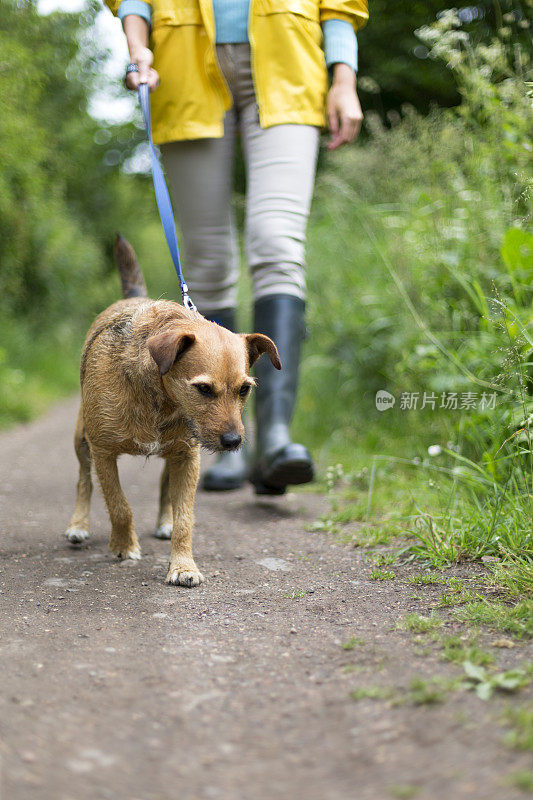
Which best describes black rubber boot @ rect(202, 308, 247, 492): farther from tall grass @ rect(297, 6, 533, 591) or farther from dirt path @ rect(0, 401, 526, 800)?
dirt path @ rect(0, 401, 526, 800)

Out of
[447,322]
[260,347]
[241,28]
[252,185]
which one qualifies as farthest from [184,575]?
[241,28]

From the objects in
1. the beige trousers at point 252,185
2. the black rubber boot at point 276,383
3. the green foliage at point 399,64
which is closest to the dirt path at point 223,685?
the black rubber boot at point 276,383

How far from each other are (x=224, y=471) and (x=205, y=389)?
150cm

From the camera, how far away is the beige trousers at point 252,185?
10.5 feet

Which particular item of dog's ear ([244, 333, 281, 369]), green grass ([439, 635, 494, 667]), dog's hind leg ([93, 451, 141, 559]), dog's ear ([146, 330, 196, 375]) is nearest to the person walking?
dog's ear ([244, 333, 281, 369])

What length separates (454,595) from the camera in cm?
210

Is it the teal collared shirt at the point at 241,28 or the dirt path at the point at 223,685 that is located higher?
the teal collared shirt at the point at 241,28

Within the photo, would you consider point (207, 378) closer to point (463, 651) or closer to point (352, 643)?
point (352, 643)

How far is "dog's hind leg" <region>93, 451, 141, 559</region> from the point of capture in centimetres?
262

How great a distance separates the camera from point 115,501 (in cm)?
262

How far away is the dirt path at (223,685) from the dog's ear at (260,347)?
29.0 inches

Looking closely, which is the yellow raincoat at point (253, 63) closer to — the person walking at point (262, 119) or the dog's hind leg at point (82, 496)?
the person walking at point (262, 119)

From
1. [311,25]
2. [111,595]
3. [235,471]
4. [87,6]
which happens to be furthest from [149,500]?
[87,6]

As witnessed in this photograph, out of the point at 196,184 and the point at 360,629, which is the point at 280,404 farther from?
the point at 360,629
